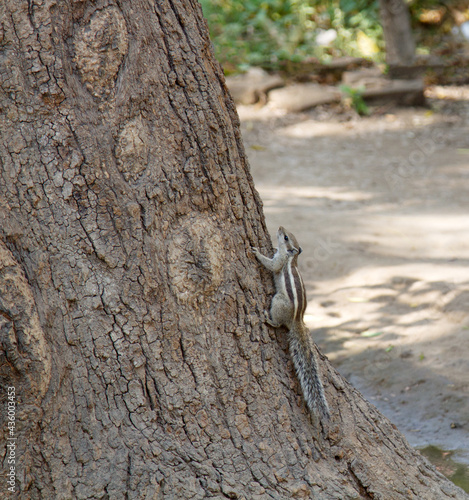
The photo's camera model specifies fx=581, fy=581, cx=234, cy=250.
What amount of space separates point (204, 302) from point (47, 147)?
819 mm

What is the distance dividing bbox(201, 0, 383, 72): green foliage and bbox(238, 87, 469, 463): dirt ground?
3192 millimetres

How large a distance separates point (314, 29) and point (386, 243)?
413 inches

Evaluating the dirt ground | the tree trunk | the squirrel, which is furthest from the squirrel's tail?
the tree trunk

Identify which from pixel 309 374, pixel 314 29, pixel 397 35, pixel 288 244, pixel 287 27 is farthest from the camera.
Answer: pixel 287 27

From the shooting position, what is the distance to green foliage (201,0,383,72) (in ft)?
47.0

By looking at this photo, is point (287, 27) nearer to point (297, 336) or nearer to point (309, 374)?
point (297, 336)

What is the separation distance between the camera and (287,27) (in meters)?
15.2

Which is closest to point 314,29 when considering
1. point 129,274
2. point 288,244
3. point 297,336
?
point 288,244

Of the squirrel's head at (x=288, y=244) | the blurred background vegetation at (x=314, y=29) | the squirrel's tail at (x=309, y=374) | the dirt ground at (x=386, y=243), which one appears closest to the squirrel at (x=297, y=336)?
the squirrel's tail at (x=309, y=374)

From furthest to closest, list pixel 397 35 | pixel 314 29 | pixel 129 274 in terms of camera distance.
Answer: pixel 314 29 → pixel 397 35 → pixel 129 274

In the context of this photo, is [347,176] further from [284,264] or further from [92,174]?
[92,174]

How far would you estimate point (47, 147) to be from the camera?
203cm

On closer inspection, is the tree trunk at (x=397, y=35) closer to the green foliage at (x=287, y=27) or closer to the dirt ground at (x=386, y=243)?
the green foliage at (x=287, y=27)

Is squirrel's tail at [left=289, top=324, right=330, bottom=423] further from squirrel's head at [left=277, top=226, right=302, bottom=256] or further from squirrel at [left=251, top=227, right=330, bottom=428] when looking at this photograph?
squirrel's head at [left=277, top=226, right=302, bottom=256]
